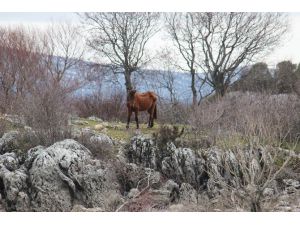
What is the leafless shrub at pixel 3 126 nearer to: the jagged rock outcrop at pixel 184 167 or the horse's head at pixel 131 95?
the horse's head at pixel 131 95

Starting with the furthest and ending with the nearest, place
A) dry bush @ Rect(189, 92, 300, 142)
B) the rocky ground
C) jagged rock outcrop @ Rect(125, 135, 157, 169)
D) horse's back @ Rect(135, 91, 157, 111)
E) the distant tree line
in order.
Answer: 1. the distant tree line
2. horse's back @ Rect(135, 91, 157, 111)
3. jagged rock outcrop @ Rect(125, 135, 157, 169)
4. dry bush @ Rect(189, 92, 300, 142)
5. the rocky ground

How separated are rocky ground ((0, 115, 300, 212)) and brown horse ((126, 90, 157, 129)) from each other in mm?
1571

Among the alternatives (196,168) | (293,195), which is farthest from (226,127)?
(293,195)

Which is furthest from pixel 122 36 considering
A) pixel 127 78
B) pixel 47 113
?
pixel 47 113

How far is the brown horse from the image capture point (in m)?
13.6

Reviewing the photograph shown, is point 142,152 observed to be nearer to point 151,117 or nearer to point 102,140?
point 102,140

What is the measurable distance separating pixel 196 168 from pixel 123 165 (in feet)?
5.29

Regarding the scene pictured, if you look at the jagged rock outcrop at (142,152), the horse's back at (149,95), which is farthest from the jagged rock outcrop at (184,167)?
the horse's back at (149,95)

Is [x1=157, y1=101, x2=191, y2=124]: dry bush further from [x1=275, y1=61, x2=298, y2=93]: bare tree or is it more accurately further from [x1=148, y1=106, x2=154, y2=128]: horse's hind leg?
[x1=275, y1=61, x2=298, y2=93]: bare tree

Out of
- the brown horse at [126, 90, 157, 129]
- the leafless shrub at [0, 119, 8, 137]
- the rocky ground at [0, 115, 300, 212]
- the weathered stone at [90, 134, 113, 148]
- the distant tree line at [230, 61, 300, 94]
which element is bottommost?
the rocky ground at [0, 115, 300, 212]

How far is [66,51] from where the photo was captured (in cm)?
1554

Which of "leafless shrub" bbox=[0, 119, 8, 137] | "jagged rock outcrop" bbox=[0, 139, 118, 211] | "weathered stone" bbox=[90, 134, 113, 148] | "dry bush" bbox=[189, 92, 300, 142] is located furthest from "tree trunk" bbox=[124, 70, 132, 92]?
"jagged rock outcrop" bbox=[0, 139, 118, 211]

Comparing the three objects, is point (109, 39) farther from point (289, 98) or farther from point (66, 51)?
point (289, 98)

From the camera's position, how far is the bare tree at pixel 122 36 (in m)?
14.8
